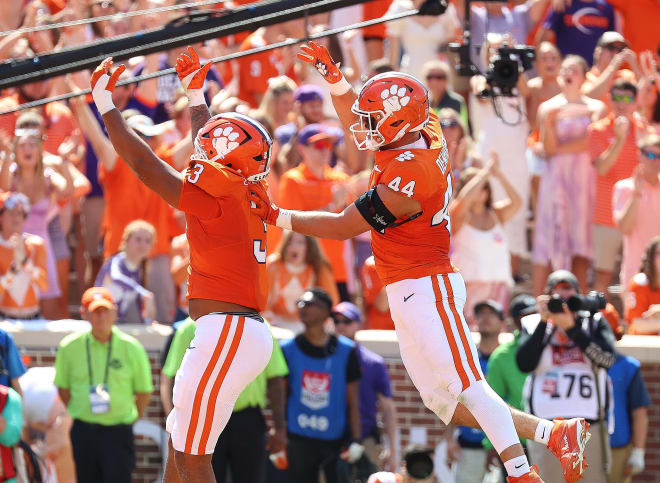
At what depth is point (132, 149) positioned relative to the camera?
25.6 feet

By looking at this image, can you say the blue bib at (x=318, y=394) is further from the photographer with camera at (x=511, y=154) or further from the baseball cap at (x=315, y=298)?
the photographer with camera at (x=511, y=154)

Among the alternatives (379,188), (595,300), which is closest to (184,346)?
(595,300)

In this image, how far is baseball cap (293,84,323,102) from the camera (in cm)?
1355

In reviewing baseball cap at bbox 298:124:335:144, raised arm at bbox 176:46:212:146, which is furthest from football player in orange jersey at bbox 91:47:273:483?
baseball cap at bbox 298:124:335:144

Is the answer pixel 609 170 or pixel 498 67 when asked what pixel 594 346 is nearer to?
pixel 498 67

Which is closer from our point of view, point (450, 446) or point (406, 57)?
point (450, 446)

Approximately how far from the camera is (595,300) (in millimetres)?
10031

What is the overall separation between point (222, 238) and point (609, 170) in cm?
622

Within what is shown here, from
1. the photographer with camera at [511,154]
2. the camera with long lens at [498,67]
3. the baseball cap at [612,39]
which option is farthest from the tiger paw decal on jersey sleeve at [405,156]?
the baseball cap at [612,39]

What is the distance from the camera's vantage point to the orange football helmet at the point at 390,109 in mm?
7855

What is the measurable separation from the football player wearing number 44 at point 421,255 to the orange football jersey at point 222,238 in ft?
0.40

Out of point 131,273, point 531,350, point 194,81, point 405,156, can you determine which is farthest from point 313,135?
point 405,156

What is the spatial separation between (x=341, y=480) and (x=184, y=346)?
5.09 feet

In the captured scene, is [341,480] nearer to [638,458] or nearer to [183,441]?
[638,458]
